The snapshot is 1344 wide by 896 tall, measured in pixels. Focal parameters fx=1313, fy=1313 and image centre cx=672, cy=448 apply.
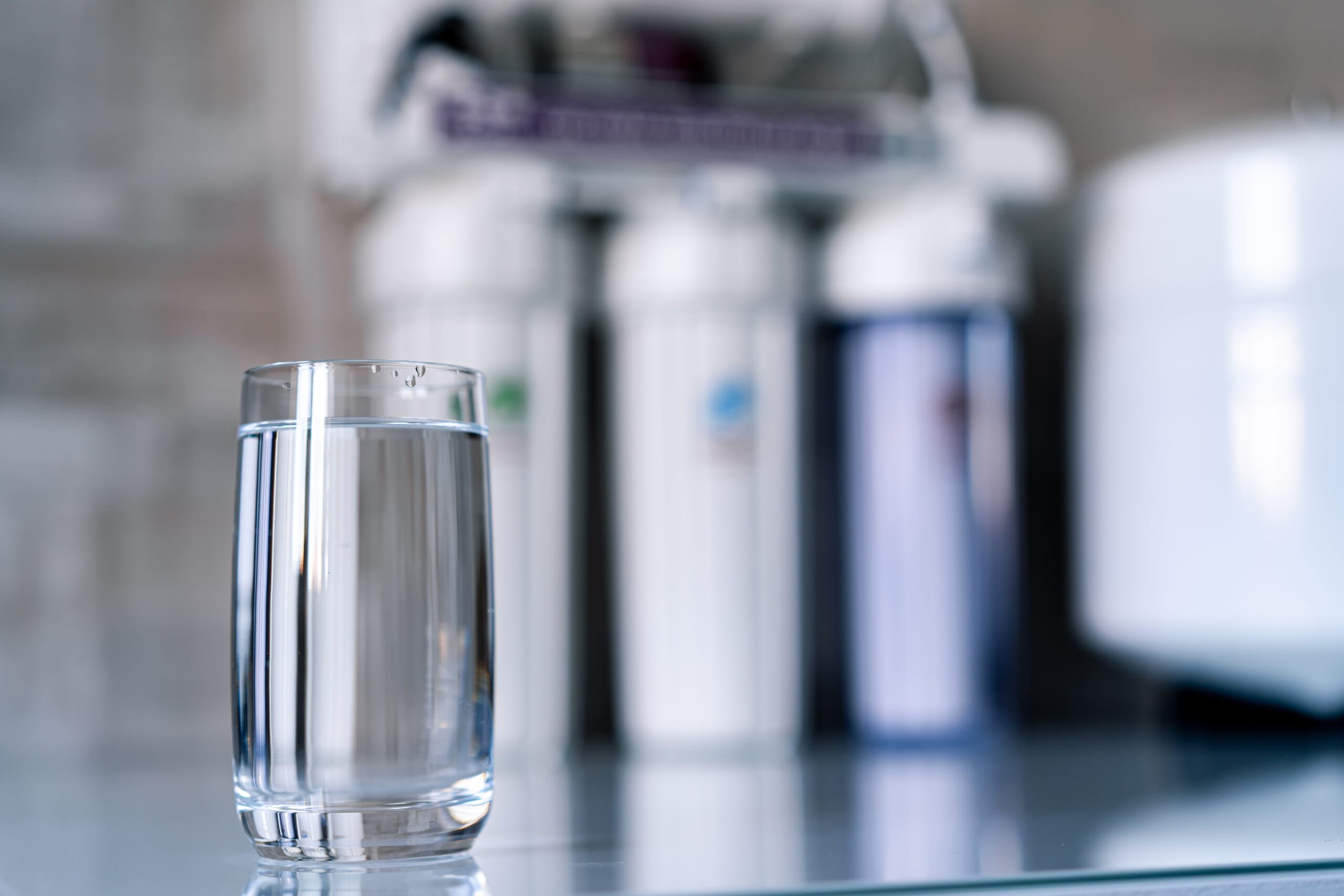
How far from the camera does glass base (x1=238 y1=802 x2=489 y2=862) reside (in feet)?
1.02

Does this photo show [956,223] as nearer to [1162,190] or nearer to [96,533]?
[1162,190]

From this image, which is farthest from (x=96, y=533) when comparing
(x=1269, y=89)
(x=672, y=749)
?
(x=1269, y=89)

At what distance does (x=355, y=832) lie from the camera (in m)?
Answer: 0.31

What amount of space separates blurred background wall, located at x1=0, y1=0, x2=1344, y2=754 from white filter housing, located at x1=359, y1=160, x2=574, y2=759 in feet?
0.35

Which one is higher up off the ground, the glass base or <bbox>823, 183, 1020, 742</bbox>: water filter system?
<bbox>823, 183, 1020, 742</bbox>: water filter system

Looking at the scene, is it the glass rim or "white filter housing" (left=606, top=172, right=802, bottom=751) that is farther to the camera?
"white filter housing" (left=606, top=172, right=802, bottom=751)

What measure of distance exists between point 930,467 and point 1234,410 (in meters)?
0.14

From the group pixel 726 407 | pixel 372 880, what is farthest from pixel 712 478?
pixel 372 880

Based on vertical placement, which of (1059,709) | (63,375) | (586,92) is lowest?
(1059,709)

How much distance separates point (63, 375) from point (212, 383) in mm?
70

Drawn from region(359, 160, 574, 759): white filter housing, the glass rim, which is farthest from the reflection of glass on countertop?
region(359, 160, 574, 759): white filter housing

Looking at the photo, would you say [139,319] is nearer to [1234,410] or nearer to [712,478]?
[712,478]

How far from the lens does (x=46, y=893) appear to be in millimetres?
322

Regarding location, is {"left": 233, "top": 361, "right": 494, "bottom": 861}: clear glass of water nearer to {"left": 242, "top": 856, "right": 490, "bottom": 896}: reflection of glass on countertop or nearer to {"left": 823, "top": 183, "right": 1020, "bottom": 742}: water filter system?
{"left": 242, "top": 856, "right": 490, "bottom": 896}: reflection of glass on countertop
